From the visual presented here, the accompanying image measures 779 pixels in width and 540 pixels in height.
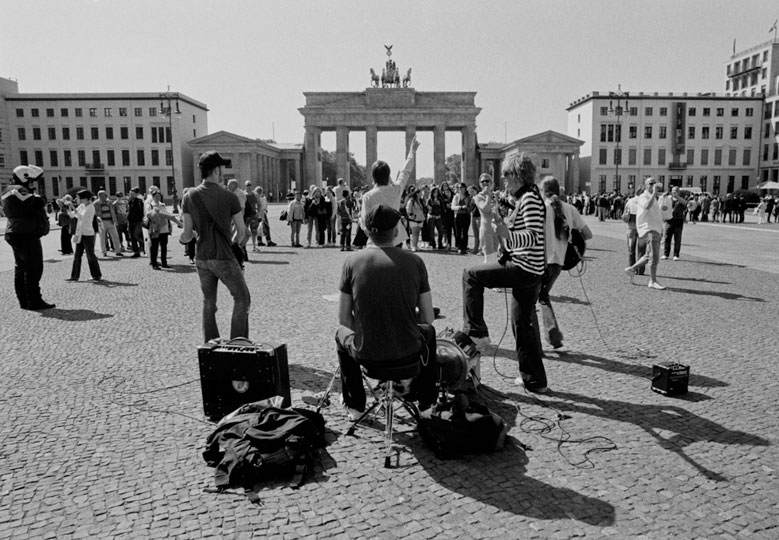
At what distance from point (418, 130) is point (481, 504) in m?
83.7

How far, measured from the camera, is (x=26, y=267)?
9.64 meters

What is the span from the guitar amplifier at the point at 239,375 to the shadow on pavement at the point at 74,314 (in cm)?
492

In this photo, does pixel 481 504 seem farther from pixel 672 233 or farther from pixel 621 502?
pixel 672 233

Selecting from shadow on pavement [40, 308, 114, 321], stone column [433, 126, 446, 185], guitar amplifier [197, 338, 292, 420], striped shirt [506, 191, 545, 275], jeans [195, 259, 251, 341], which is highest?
stone column [433, 126, 446, 185]

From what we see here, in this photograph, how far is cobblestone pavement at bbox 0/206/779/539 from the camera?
11.0 feet

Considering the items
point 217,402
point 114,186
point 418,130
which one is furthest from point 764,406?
point 114,186

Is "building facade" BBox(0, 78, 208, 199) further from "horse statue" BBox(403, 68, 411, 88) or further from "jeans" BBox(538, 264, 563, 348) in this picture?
"jeans" BBox(538, 264, 563, 348)

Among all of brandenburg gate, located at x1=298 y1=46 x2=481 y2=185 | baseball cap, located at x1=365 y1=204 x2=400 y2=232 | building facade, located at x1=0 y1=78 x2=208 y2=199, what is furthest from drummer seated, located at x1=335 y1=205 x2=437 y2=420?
building facade, located at x1=0 y1=78 x2=208 y2=199

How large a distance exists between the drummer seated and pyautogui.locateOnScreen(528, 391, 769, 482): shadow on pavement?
159cm

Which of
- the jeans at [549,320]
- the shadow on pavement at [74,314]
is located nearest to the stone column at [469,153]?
the shadow on pavement at [74,314]

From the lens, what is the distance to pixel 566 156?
86688 millimetres

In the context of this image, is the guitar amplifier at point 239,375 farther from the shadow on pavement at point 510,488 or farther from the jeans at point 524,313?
the jeans at point 524,313

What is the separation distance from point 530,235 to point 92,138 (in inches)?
3637

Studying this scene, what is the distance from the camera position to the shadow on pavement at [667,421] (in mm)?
4312
